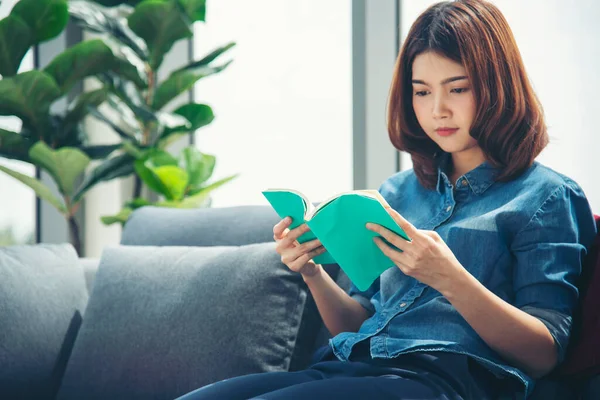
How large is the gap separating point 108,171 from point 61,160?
260mm

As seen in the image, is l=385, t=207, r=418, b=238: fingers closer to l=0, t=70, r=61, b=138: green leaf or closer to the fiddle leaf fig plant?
the fiddle leaf fig plant

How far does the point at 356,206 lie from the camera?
111cm

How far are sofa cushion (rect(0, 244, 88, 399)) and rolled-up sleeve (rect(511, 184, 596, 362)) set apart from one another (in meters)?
1.14

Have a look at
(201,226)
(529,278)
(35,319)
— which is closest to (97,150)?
(201,226)

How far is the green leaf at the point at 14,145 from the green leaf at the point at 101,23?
0.50m

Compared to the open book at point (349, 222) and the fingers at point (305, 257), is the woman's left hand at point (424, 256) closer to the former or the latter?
the open book at point (349, 222)

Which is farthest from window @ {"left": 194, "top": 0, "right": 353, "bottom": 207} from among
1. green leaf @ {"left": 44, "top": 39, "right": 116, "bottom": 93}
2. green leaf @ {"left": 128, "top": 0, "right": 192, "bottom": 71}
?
green leaf @ {"left": 44, "top": 39, "right": 116, "bottom": 93}

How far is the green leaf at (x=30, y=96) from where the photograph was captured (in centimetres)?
238

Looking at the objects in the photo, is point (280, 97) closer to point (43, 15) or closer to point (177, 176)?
point (177, 176)

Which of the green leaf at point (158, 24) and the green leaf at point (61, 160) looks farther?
the green leaf at point (158, 24)

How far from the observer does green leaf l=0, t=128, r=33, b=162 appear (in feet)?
8.23

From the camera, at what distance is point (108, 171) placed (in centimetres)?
271

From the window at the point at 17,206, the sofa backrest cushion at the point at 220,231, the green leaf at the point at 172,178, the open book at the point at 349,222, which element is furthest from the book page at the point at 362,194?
the window at the point at 17,206

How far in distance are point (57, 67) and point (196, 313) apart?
132cm
